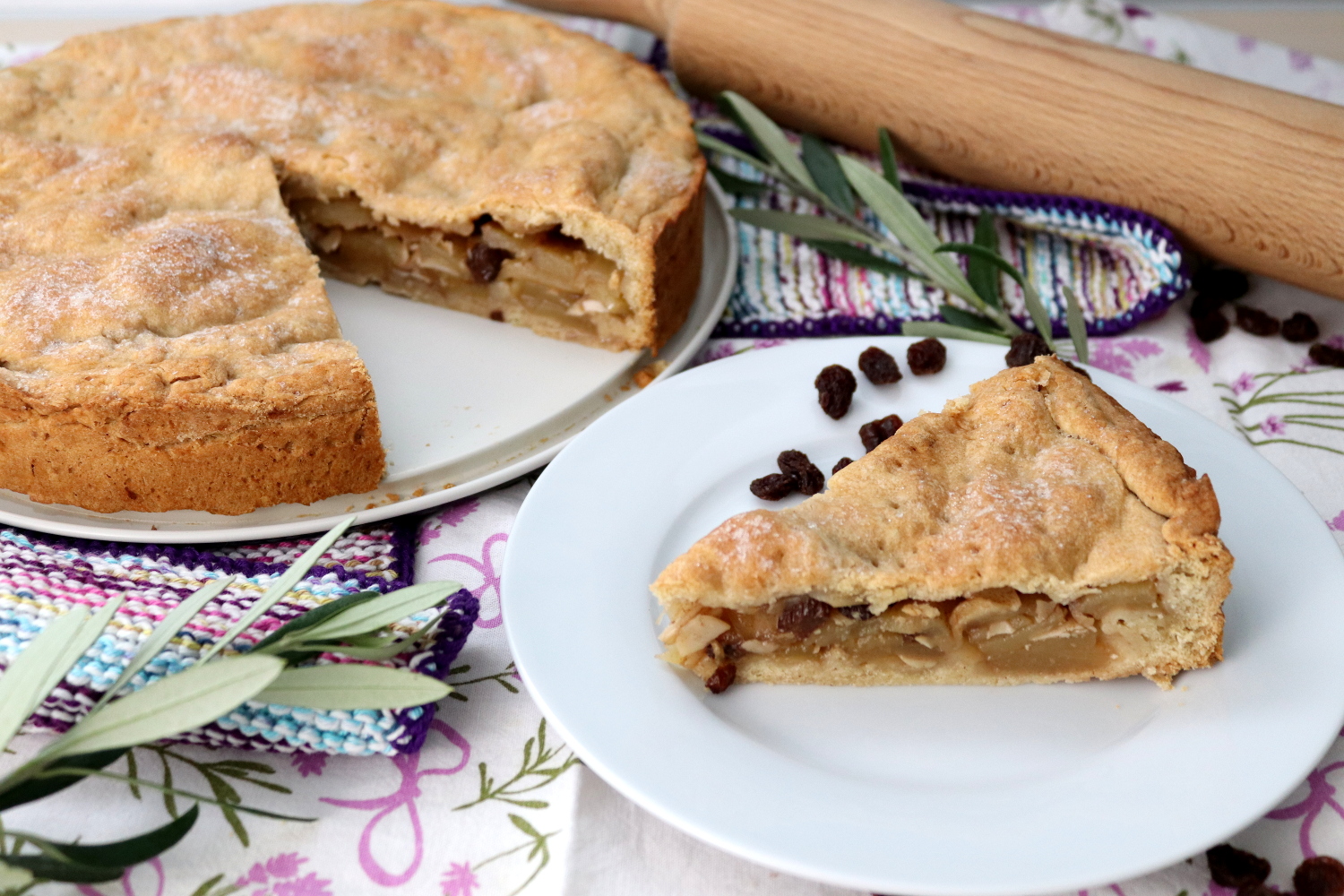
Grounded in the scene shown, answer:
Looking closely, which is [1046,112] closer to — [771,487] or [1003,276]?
[1003,276]

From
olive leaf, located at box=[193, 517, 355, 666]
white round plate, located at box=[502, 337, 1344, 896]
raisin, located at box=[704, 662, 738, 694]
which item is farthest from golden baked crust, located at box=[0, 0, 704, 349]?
olive leaf, located at box=[193, 517, 355, 666]

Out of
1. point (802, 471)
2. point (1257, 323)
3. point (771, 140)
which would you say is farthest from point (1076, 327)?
point (771, 140)

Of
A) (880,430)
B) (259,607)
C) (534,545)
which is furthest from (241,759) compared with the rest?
(880,430)

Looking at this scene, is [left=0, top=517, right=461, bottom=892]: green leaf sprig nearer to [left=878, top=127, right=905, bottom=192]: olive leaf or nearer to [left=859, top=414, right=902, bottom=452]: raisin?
[left=859, top=414, right=902, bottom=452]: raisin

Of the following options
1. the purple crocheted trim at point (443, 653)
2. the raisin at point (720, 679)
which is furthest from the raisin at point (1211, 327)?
the purple crocheted trim at point (443, 653)

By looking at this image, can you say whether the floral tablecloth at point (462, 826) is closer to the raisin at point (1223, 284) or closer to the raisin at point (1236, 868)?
the raisin at point (1236, 868)

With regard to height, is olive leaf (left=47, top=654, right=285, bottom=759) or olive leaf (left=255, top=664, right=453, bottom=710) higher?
olive leaf (left=47, top=654, right=285, bottom=759)

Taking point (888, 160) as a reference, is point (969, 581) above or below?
below

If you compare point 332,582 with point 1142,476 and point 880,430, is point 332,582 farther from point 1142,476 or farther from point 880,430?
point 1142,476
